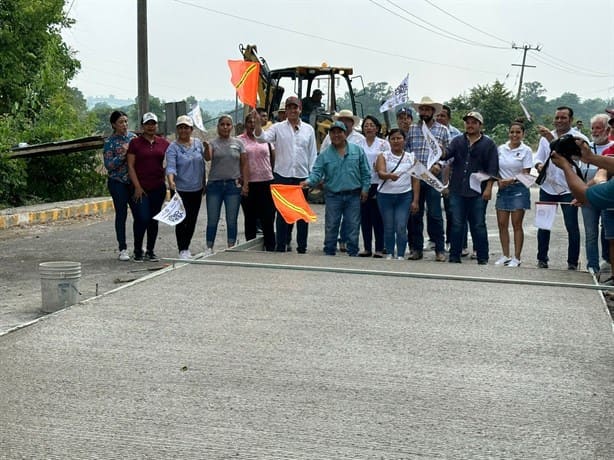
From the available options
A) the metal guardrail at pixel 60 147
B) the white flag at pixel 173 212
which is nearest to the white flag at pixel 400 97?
the white flag at pixel 173 212

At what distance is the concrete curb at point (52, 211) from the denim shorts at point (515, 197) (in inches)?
323

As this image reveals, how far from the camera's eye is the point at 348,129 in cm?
1162

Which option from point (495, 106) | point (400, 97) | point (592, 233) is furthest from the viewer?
point (495, 106)

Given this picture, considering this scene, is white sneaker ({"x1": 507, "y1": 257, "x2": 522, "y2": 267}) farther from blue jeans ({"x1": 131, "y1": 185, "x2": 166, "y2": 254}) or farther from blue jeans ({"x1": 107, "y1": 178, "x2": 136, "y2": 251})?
blue jeans ({"x1": 107, "y1": 178, "x2": 136, "y2": 251})

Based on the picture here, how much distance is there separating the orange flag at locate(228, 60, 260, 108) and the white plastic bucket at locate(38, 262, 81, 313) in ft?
18.7

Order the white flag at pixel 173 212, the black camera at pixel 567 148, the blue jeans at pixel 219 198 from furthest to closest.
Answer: the blue jeans at pixel 219 198, the white flag at pixel 173 212, the black camera at pixel 567 148

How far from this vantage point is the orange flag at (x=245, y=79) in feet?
43.4

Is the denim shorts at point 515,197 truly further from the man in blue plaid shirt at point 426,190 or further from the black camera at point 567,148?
the black camera at point 567,148

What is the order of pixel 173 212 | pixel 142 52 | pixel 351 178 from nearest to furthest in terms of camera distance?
pixel 173 212 → pixel 351 178 → pixel 142 52

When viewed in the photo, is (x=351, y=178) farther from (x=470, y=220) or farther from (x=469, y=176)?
(x=470, y=220)

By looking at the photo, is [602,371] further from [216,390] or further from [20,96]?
[20,96]

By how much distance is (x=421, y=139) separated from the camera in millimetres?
11367

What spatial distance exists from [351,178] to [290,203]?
33.5 inches

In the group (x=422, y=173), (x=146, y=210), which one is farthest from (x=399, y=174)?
(x=146, y=210)
